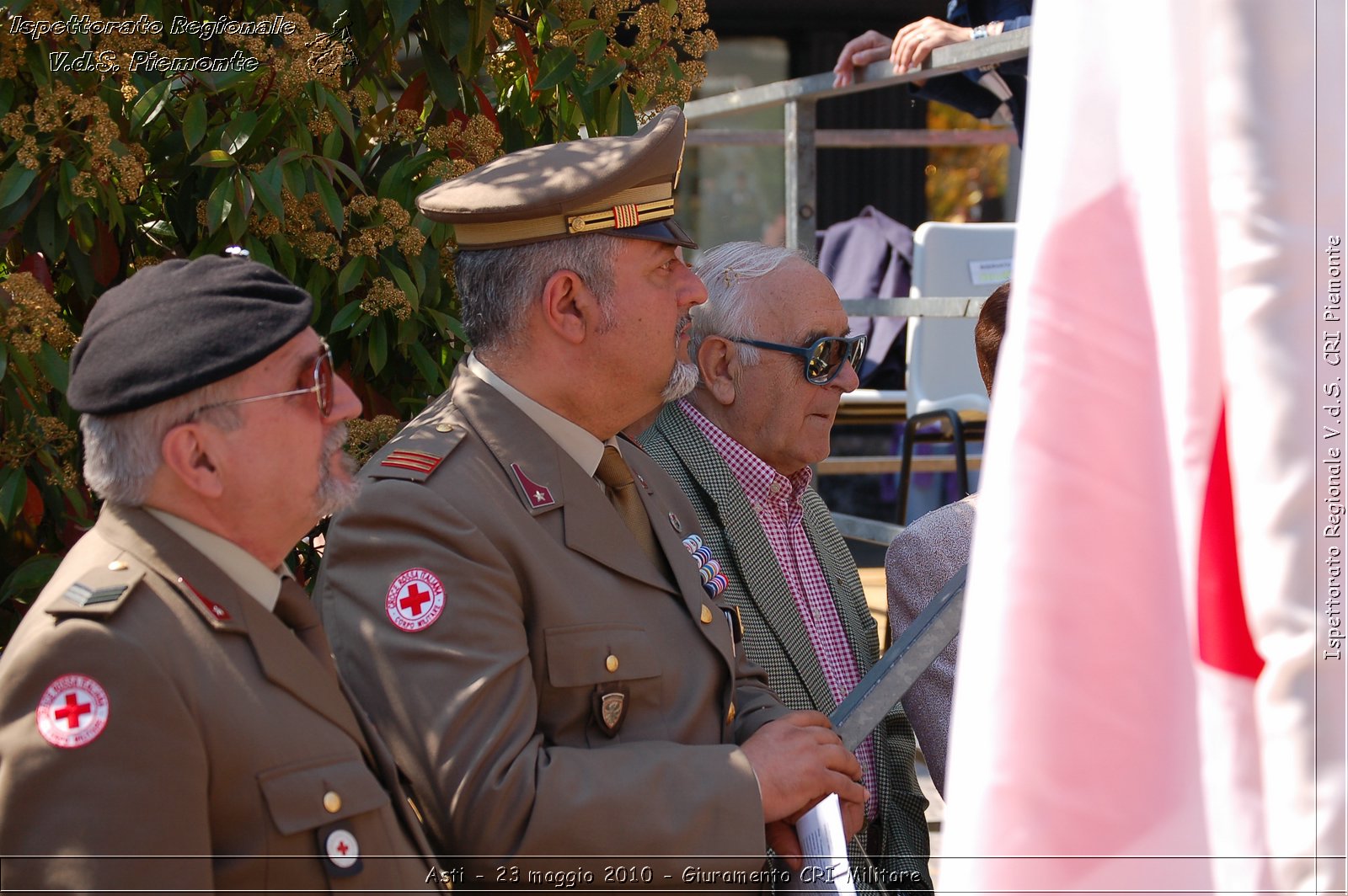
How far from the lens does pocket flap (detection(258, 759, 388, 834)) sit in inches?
60.4

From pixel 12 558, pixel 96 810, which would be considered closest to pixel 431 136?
pixel 12 558

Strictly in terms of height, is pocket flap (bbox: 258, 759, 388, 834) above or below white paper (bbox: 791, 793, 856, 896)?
above

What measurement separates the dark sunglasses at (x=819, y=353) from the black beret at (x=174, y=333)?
1.57 metres

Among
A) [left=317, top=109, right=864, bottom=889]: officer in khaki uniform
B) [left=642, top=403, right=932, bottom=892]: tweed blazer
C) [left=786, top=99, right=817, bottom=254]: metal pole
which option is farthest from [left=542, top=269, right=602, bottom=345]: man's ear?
[left=786, top=99, right=817, bottom=254]: metal pole

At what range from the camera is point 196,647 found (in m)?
1.55

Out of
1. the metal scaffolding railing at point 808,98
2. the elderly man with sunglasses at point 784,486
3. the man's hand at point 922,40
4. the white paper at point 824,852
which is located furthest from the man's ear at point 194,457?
the man's hand at point 922,40

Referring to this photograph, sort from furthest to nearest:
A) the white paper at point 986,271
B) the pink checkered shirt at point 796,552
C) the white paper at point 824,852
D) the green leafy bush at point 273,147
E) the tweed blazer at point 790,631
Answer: the white paper at point 986,271 < the pink checkered shirt at point 796,552 < the tweed blazer at point 790,631 < the green leafy bush at point 273,147 < the white paper at point 824,852

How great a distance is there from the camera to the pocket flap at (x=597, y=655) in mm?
2045

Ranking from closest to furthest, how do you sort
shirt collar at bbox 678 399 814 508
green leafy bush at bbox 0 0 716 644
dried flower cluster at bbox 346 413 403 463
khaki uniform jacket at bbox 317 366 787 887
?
1. khaki uniform jacket at bbox 317 366 787 887
2. green leafy bush at bbox 0 0 716 644
3. dried flower cluster at bbox 346 413 403 463
4. shirt collar at bbox 678 399 814 508

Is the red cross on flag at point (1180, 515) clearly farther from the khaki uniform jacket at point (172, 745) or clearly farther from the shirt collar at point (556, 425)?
the shirt collar at point (556, 425)

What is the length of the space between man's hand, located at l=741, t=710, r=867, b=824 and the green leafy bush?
94 centimetres

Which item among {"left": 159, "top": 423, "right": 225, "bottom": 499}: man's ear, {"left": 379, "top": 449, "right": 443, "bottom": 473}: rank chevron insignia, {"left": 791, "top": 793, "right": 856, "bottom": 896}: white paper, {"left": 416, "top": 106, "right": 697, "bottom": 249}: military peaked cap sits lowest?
{"left": 791, "top": 793, "right": 856, "bottom": 896}: white paper

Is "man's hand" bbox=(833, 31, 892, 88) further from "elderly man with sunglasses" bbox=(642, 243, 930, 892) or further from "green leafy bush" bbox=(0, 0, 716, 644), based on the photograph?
"green leafy bush" bbox=(0, 0, 716, 644)

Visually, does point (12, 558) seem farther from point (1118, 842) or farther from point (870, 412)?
point (870, 412)
